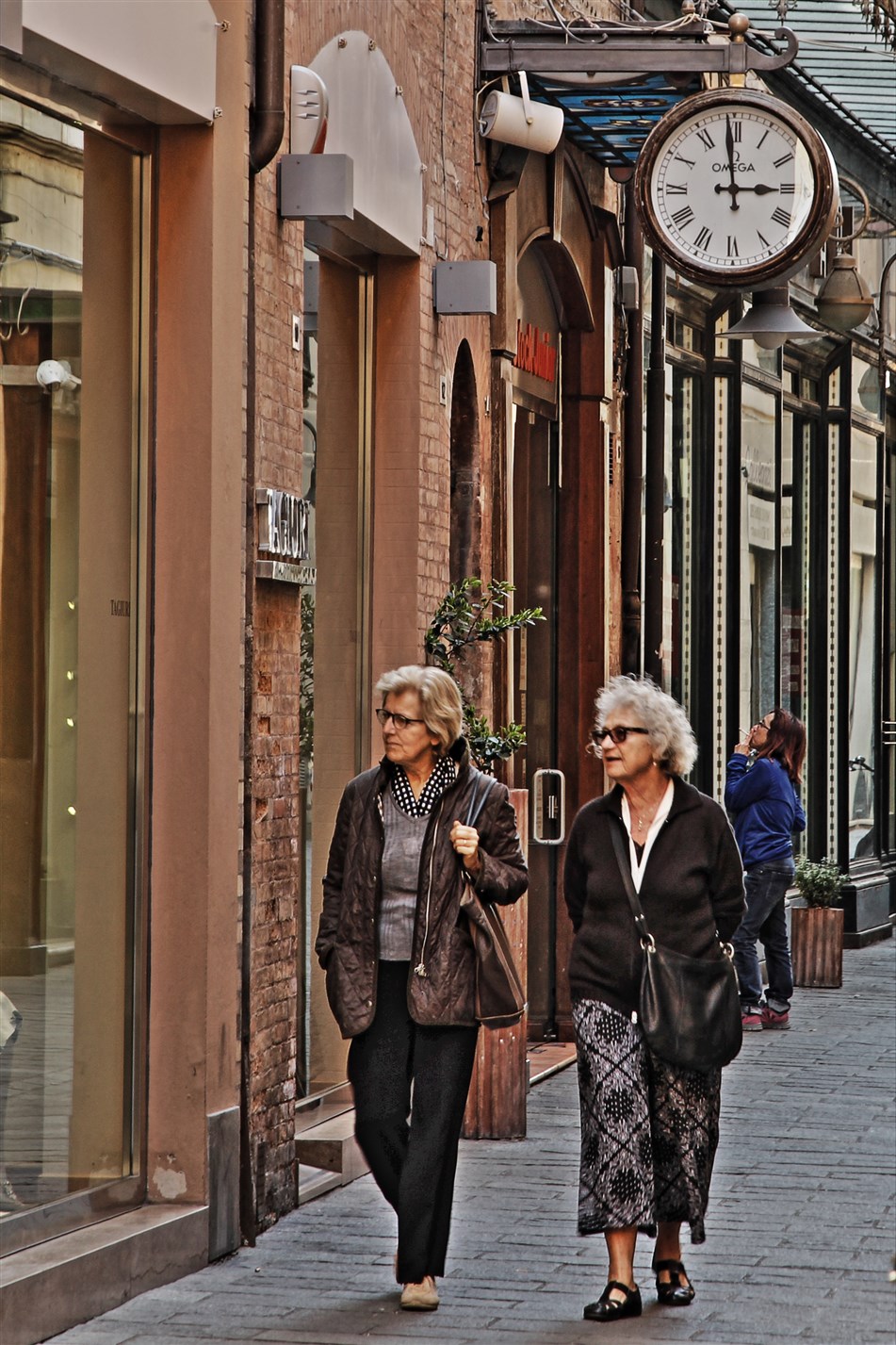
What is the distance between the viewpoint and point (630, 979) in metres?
6.86

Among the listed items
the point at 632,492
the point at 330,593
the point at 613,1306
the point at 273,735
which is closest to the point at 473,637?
the point at 330,593

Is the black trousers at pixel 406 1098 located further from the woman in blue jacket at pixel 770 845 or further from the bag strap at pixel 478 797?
the woman in blue jacket at pixel 770 845

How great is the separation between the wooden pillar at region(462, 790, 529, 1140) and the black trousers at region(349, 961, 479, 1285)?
101 inches

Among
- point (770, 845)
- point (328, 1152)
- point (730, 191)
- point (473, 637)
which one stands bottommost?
point (328, 1152)

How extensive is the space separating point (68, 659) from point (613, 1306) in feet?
7.90

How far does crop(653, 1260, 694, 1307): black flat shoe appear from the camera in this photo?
22.7 ft

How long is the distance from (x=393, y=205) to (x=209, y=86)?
202 cm

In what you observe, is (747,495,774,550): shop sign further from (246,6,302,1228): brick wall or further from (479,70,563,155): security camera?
(246,6,302,1228): brick wall

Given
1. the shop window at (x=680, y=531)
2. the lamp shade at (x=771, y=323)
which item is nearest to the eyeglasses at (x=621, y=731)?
the lamp shade at (x=771, y=323)

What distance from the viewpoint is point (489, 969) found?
22.6 ft

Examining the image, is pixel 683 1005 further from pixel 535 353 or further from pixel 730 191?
pixel 535 353

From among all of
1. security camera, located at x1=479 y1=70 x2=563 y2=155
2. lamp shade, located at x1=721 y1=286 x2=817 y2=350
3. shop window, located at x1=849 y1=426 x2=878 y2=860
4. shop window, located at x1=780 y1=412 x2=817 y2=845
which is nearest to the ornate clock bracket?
security camera, located at x1=479 y1=70 x2=563 y2=155

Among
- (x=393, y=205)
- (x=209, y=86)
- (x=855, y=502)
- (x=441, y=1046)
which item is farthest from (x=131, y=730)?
(x=855, y=502)

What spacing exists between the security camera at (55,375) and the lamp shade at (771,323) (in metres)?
6.36
